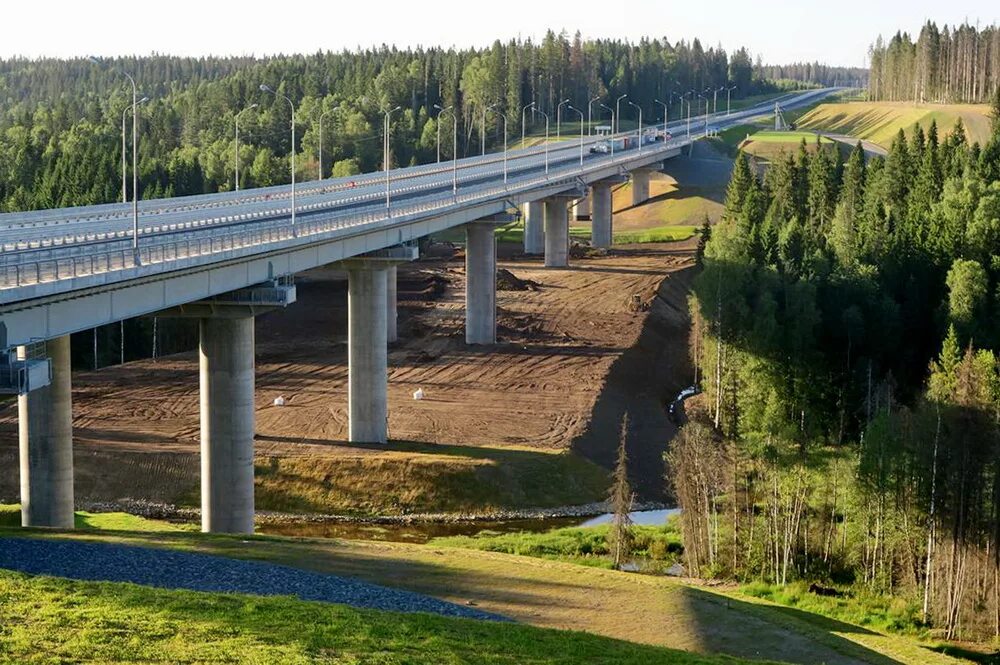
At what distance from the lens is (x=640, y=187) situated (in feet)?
632

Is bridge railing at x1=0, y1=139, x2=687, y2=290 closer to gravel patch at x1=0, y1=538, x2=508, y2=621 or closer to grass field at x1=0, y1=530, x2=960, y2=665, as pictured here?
gravel patch at x1=0, y1=538, x2=508, y2=621

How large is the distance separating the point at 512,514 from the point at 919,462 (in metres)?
23.5

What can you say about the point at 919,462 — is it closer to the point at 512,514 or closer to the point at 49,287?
the point at 512,514

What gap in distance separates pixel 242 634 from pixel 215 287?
26.0 meters

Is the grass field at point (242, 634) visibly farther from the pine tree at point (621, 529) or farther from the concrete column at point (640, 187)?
the concrete column at point (640, 187)

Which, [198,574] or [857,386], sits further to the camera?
[857,386]

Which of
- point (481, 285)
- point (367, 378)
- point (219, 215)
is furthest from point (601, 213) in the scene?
point (219, 215)

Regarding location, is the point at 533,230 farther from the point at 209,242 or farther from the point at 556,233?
the point at 209,242

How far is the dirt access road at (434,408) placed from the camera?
75625 mm

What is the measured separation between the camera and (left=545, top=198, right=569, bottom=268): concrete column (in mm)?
140625

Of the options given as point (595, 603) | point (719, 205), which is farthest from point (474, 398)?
point (719, 205)

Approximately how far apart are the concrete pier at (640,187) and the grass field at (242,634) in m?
153

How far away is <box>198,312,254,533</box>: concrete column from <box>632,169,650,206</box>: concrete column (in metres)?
130

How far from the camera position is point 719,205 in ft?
586
